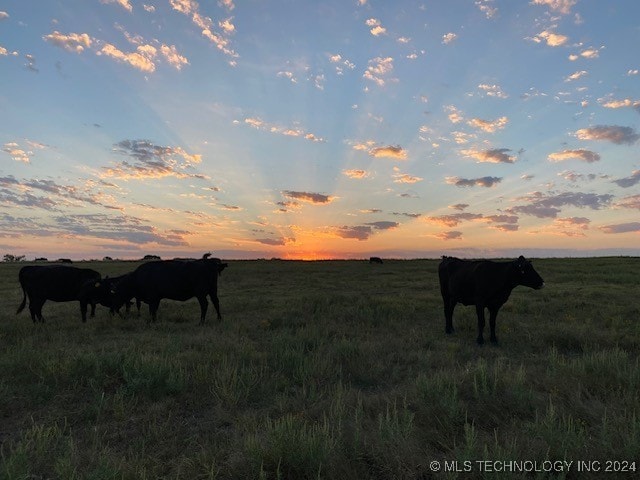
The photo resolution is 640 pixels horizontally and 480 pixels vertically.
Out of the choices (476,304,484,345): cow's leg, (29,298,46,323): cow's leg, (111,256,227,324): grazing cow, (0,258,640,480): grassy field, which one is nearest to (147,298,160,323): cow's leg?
(111,256,227,324): grazing cow

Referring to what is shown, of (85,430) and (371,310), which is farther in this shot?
(371,310)

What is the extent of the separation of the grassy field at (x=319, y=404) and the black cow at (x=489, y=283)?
76 cm

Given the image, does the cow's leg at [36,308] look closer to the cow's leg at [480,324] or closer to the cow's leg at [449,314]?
the cow's leg at [449,314]

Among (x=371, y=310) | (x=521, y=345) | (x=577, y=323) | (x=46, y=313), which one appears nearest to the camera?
(x=521, y=345)

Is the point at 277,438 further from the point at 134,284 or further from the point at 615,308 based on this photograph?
the point at 615,308

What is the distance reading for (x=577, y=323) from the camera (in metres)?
11.4

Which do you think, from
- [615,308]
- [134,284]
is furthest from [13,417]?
[615,308]

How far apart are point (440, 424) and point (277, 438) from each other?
1864mm

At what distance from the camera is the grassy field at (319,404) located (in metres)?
3.51

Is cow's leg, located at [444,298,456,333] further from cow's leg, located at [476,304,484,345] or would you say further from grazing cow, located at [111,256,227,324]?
grazing cow, located at [111,256,227,324]

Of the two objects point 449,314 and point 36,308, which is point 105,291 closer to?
point 36,308

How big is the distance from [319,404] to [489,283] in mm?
6822

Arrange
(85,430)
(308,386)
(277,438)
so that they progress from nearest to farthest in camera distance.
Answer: (277,438), (85,430), (308,386)

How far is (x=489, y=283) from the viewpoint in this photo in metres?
10.3
